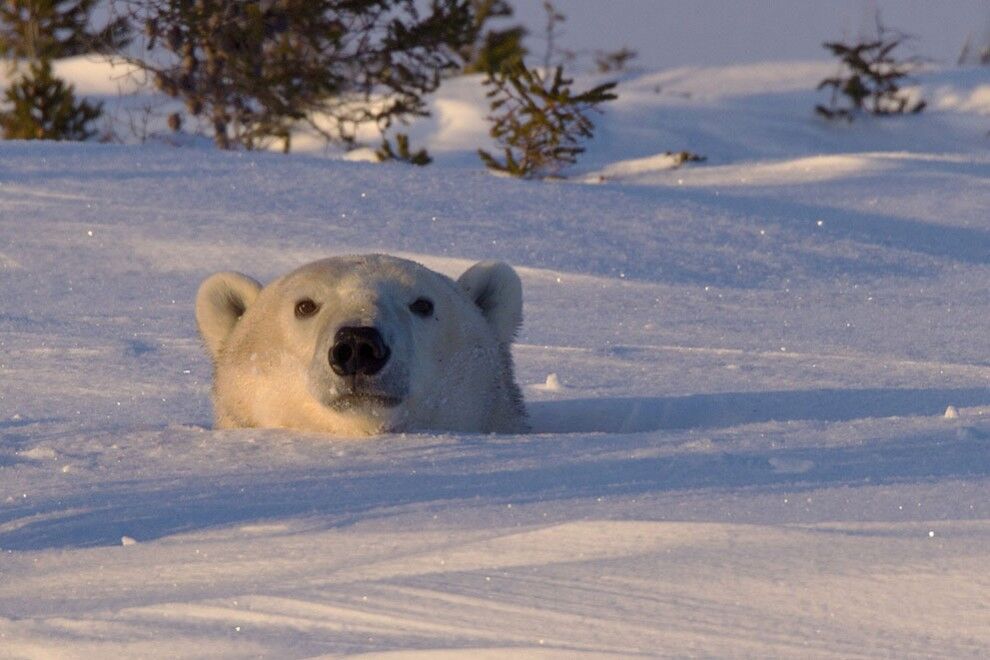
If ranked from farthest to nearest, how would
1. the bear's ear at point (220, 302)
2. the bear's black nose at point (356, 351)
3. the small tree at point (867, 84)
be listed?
the small tree at point (867, 84) < the bear's ear at point (220, 302) < the bear's black nose at point (356, 351)

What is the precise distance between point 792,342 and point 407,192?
2672mm

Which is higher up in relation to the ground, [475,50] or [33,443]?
[475,50]

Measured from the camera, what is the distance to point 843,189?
8570 mm

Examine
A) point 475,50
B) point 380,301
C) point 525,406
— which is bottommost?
point 525,406

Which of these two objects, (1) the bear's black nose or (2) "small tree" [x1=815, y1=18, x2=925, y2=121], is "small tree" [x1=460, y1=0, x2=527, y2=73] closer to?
(2) "small tree" [x1=815, y1=18, x2=925, y2=121]

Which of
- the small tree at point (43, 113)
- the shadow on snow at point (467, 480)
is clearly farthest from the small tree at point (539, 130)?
the shadow on snow at point (467, 480)

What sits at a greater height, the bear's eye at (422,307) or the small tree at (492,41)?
the small tree at (492,41)

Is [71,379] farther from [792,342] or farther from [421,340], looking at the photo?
[792,342]

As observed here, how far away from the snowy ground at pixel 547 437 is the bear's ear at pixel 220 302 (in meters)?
0.26

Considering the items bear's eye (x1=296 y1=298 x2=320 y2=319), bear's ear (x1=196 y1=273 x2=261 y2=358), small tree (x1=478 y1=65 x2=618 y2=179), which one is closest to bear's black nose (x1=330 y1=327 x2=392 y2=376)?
bear's eye (x1=296 y1=298 x2=320 y2=319)

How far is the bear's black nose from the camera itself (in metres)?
3.36

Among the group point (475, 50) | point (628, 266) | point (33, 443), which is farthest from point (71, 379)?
point (475, 50)

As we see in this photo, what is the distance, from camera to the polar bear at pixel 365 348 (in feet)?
11.2

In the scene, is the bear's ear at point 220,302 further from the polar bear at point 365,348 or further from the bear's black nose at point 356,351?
the bear's black nose at point 356,351
